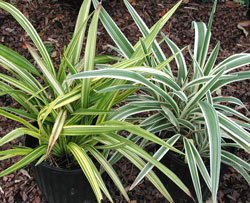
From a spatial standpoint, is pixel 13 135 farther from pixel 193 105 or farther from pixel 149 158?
pixel 193 105

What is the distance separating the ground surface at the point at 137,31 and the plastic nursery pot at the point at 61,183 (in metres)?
0.26

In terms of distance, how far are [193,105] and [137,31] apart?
129 cm

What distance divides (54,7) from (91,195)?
5.39 feet

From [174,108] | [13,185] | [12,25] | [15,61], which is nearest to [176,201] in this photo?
[174,108]

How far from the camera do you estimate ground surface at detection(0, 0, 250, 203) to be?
1.72 m

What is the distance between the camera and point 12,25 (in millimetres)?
2332

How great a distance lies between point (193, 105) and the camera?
1.32m

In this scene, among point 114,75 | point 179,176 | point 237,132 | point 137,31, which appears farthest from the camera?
point 137,31

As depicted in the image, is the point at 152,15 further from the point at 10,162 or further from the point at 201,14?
the point at 10,162

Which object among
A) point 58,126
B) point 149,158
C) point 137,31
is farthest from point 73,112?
point 137,31

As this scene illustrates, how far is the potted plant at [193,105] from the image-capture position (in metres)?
1.14

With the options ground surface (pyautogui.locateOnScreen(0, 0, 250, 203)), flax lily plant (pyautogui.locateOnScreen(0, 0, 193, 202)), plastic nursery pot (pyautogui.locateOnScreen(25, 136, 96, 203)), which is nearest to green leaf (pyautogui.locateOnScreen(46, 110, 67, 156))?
flax lily plant (pyautogui.locateOnScreen(0, 0, 193, 202))

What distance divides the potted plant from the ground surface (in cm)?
36

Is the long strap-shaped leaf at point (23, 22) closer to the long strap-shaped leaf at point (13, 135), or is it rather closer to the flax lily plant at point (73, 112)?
the flax lily plant at point (73, 112)
